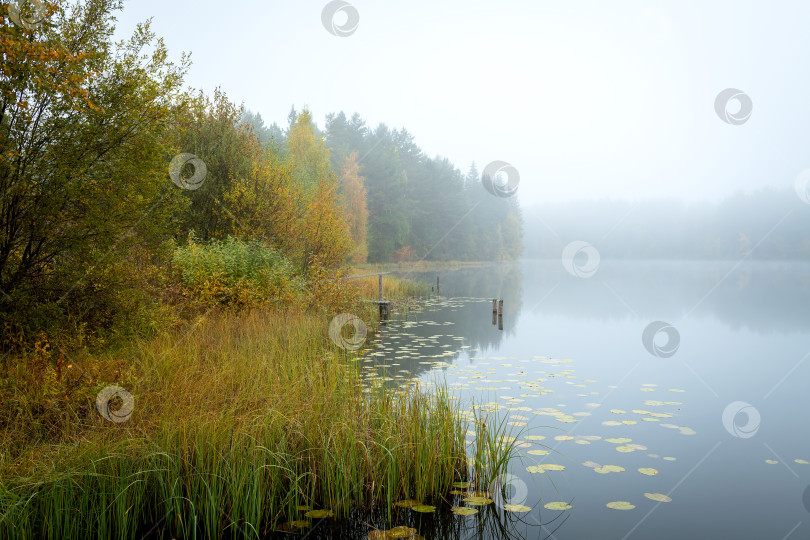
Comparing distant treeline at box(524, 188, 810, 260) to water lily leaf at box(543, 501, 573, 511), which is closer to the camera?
water lily leaf at box(543, 501, 573, 511)

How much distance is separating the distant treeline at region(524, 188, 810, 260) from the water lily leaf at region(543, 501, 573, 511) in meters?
154

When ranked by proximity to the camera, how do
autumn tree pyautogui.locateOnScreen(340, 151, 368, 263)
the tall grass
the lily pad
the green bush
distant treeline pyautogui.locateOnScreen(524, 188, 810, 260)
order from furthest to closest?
distant treeline pyautogui.locateOnScreen(524, 188, 810, 260) → autumn tree pyautogui.locateOnScreen(340, 151, 368, 263) → the green bush → the lily pad → the tall grass

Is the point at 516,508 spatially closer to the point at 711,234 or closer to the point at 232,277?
the point at 232,277

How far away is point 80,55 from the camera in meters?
5.43

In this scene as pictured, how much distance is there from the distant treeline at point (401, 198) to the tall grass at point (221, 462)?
4153cm

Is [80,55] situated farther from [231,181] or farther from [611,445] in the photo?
[231,181]

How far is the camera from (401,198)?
66.4 metres

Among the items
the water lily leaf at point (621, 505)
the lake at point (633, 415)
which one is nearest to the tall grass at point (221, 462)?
the lake at point (633, 415)

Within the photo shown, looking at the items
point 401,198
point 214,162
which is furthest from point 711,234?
point 214,162

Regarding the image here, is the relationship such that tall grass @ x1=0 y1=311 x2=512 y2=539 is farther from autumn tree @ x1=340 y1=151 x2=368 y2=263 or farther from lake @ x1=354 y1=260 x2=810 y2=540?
autumn tree @ x1=340 y1=151 x2=368 y2=263

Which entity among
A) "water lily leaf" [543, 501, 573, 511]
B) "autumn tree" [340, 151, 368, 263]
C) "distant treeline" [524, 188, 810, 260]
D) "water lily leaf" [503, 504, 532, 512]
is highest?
"distant treeline" [524, 188, 810, 260]

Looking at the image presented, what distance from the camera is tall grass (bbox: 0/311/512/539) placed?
4047 mm

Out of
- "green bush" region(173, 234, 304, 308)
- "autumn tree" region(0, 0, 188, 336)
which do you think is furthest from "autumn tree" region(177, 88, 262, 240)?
"autumn tree" region(0, 0, 188, 336)

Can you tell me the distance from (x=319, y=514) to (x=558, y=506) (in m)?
2.46
